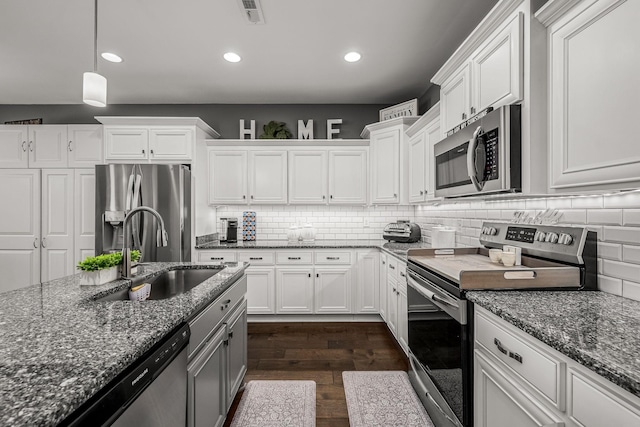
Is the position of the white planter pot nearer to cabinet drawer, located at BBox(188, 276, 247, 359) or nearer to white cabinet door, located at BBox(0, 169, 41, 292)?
cabinet drawer, located at BBox(188, 276, 247, 359)

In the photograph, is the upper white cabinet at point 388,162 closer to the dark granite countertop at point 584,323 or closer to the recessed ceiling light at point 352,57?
the recessed ceiling light at point 352,57

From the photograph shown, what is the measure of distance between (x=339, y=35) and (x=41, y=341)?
271cm

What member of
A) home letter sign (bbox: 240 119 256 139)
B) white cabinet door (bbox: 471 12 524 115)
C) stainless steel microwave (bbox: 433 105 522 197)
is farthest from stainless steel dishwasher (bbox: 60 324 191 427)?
home letter sign (bbox: 240 119 256 139)

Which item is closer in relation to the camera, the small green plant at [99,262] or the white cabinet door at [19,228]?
the small green plant at [99,262]

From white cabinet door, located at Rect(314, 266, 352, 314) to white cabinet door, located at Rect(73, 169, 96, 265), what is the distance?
8.90ft

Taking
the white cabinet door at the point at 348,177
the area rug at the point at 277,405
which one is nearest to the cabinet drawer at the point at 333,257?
the white cabinet door at the point at 348,177

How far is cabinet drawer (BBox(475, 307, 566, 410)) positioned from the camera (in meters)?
0.95

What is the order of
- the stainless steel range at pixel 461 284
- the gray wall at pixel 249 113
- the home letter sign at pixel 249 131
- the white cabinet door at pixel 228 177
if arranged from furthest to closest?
the gray wall at pixel 249 113 → the home letter sign at pixel 249 131 → the white cabinet door at pixel 228 177 → the stainless steel range at pixel 461 284

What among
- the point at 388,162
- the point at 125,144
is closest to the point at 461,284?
the point at 388,162

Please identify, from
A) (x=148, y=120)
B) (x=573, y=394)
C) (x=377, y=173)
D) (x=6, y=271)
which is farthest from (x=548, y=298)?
(x=6, y=271)

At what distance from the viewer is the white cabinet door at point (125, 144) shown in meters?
3.68

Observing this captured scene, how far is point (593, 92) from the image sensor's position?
1205mm

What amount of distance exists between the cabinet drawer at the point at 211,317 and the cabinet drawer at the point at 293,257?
1575mm

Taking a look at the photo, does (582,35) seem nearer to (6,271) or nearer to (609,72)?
(609,72)
